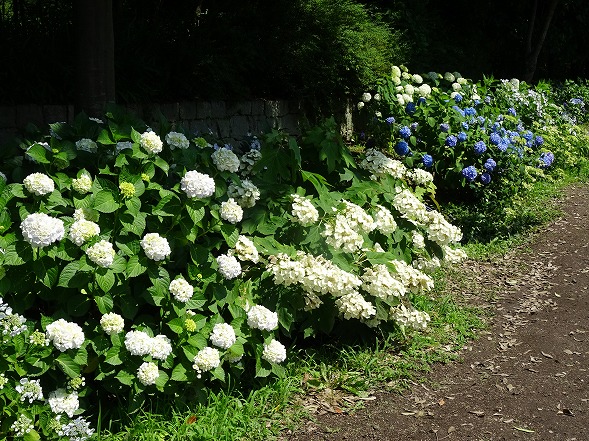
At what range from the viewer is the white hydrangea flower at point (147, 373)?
3088mm

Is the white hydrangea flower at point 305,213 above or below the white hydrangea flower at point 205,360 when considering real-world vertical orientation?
above

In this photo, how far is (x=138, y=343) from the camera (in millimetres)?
3078

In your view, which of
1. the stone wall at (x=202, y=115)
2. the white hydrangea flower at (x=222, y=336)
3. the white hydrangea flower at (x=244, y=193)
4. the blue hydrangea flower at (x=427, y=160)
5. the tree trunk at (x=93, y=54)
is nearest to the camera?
the white hydrangea flower at (x=222, y=336)

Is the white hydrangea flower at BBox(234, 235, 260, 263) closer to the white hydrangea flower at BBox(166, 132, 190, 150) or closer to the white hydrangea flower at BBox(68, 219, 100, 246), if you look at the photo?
the white hydrangea flower at BBox(166, 132, 190, 150)

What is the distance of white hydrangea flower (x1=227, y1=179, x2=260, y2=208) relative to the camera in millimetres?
3709

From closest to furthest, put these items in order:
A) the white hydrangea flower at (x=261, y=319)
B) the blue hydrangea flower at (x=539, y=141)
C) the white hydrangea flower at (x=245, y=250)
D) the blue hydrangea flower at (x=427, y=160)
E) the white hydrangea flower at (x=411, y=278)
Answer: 1. the white hydrangea flower at (x=261, y=319)
2. the white hydrangea flower at (x=245, y=250)
3. the white hydrangea flower at (x=411, y=278)
4. the blue hydrangea flower at (x=427, y=160)
5. the blue hydrangea flower at (x=539, y=141)

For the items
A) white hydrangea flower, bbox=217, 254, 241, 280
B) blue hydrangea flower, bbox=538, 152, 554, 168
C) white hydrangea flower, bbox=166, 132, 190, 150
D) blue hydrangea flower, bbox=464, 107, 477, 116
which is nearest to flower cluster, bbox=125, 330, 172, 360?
white hydrangea flower, bbox=217, 254, 241, 280

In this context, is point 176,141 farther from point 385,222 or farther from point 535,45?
point 535,45

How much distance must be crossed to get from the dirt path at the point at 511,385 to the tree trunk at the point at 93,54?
2.37 metres

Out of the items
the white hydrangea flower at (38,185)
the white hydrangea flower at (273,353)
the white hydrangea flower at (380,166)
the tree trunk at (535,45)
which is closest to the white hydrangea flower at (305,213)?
the white hydrangea flower at (273,353)

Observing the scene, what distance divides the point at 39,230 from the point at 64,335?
420mm

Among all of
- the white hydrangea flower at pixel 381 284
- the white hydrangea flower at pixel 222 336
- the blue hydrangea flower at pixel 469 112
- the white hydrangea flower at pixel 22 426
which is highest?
the blue hydrangea flower at pixel 469 112

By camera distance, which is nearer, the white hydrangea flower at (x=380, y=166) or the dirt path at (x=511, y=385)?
the dirt path at (x=511, y=385)

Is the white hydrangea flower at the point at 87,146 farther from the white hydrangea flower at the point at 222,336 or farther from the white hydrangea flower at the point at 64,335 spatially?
the white hydrangea flower at the point at 222,336
